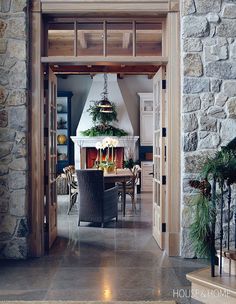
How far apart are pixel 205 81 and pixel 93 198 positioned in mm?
2775

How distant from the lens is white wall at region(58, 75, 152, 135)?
36.2 ft

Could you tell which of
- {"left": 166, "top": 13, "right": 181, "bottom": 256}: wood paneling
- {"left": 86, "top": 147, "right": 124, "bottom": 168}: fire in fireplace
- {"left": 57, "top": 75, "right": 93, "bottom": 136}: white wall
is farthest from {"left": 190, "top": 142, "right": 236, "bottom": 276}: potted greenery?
{"left": 57, "top": 75, "right": 93, "bottom": 136}: white wall

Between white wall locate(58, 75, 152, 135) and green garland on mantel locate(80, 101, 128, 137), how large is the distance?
82 cm

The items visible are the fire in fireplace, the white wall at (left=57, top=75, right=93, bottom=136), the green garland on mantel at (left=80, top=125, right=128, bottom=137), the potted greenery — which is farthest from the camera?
the white wall at (left=57, top=75, right=93, bottom=136)

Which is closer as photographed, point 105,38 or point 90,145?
point 105,38

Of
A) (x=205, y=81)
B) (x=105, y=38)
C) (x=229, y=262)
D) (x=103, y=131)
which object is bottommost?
(x=229, y=262)

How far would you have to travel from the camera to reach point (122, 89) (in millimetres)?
10969

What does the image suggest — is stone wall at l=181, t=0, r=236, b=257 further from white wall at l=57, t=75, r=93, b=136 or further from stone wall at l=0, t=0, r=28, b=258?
white wall at l=57, t=75, r=93, b=136

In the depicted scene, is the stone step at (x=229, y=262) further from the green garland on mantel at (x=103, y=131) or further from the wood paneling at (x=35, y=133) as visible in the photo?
the green garland on mantel at (x=103, y=131)

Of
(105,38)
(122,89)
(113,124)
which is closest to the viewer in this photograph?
(105,38)

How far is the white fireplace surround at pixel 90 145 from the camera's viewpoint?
33.8 feet

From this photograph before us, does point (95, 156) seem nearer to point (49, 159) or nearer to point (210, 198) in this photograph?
point (49, 159)

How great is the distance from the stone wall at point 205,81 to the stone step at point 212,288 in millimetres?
1242

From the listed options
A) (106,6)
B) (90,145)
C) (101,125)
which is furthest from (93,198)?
(101,125)
